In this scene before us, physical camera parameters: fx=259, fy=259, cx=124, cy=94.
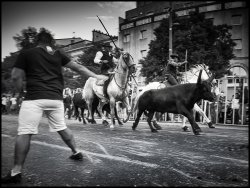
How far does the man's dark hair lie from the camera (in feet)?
11.9

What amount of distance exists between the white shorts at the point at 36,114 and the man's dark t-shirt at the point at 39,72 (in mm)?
78

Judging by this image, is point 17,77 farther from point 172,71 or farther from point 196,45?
point 196,45

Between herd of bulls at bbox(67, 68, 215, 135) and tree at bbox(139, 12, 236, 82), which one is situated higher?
tree at bbox(139, 12, 236, 82)

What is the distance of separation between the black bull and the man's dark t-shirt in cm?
504

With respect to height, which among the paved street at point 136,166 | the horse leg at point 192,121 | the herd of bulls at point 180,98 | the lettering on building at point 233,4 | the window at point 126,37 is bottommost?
the paved street at point 136,166

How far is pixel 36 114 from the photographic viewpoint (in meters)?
3.41

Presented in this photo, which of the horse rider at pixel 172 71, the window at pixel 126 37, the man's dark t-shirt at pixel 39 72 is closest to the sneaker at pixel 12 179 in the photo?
the man's dark t-shirt at pixel 39 72

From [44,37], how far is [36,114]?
3.59ft

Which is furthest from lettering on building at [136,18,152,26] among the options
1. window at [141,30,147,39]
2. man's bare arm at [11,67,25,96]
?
man's bare arm at [11,67,25,96]

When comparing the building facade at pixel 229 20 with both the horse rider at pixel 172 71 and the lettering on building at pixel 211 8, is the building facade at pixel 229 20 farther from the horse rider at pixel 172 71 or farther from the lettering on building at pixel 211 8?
the horse rider at pixel 172 71

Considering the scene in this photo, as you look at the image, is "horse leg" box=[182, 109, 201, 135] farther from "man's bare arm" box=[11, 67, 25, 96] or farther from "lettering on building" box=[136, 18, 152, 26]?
"lettering on building" box=[136, 18, 152, 26]

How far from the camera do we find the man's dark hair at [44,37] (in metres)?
3.63

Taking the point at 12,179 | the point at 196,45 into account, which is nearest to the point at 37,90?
the point at 12,179

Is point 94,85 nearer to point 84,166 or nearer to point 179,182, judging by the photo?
point 84,166
